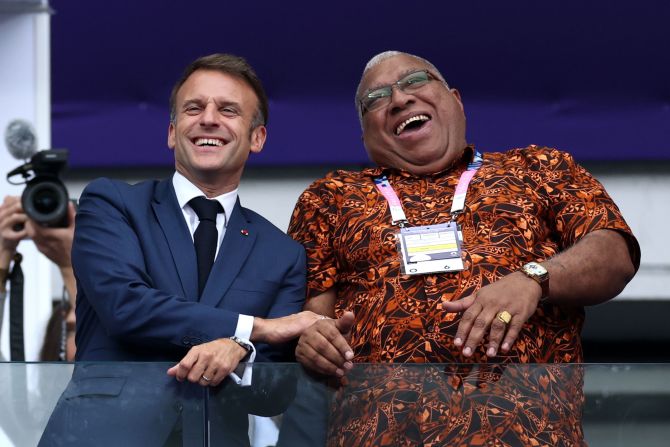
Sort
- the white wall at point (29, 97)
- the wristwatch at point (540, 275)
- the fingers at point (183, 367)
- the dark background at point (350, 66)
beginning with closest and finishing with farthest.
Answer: the fingers at point (183, 367)
the wristwatch at point (540, 275)
the white wall at point (29, 97)
the dark background at point (350, 66)

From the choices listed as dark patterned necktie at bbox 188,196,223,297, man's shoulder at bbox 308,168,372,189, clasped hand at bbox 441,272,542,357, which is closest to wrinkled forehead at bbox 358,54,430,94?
man's shoulder at bbox 308,168,372,189

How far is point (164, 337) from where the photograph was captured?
2547mm

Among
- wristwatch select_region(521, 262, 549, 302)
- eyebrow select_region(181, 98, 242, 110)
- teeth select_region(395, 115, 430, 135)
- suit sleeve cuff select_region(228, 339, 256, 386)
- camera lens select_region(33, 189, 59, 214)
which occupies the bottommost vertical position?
suit sleeve cuff select_region(228, 339, 256, 386)

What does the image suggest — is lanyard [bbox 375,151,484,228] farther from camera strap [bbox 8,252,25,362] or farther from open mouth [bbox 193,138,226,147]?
camera strap [bbox 8,252,25,362]

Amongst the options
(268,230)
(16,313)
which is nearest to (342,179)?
(268,230)

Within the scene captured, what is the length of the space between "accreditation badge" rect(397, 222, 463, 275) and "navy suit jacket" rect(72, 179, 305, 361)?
0.84 ft

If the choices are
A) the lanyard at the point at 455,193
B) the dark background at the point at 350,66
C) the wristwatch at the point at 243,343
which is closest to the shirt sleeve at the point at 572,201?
the lanyard at the point at 455,193

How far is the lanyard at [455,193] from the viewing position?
295cm

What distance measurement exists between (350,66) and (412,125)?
1.07m

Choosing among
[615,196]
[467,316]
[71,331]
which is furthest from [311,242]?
[615,196]

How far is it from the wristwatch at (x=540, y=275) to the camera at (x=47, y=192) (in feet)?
5.12

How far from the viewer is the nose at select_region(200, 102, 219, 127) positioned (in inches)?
117

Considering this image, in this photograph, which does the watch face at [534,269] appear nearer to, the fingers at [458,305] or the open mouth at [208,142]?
the fingers at [458,305]

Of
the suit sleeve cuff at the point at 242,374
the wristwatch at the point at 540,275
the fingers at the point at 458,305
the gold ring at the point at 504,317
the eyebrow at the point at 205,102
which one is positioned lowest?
the suit sleeve cuff at the point at 242,374
